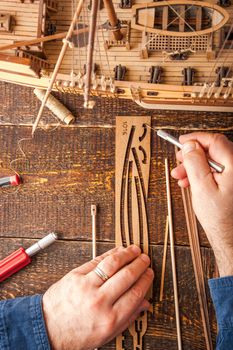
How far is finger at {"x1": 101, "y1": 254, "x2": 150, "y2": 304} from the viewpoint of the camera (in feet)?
4.90

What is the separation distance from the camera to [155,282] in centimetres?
165

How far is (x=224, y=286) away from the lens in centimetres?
142

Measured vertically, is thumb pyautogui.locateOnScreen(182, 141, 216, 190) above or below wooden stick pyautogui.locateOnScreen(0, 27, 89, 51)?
below

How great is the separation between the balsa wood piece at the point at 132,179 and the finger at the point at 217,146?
0.77ft

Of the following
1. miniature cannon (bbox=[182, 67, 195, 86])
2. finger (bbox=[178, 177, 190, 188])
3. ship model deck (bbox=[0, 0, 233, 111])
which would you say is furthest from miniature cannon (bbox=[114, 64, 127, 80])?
finger (bbox=[178, 177, 190, 188])

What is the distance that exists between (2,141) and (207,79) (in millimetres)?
809

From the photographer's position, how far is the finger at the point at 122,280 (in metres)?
1.49

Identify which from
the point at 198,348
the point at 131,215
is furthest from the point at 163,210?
the point at 198,348

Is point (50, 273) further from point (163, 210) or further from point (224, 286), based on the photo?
point (224, 286)

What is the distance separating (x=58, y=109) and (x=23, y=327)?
2.55 feet

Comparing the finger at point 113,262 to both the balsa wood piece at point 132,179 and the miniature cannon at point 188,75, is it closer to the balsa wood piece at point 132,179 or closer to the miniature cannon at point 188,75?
the balsa wood piece at point 132,179

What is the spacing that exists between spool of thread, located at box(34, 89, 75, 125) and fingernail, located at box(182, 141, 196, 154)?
466 mm

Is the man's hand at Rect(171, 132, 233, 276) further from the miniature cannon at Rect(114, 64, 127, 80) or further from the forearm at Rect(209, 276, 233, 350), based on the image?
the miniature cannon at Rect(114, 64, 127, 80)

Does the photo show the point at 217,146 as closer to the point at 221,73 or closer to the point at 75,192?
the point at 221,73
